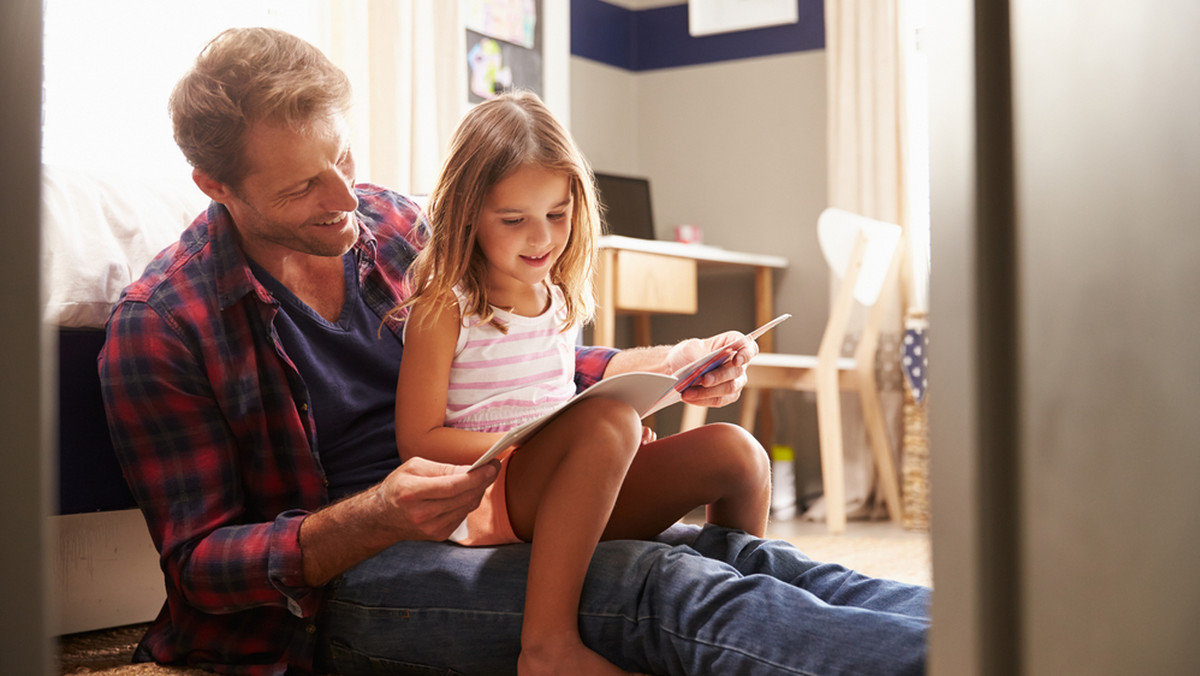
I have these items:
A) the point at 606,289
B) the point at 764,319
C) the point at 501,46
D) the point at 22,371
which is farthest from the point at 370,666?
the point at 764,319

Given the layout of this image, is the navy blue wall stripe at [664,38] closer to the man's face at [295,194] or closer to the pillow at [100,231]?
the pillow at [100,231]

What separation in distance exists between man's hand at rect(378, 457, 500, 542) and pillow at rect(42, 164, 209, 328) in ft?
1.70

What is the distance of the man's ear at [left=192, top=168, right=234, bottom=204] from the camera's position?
1128 mm

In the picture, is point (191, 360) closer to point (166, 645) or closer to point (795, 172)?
point (166, 645)

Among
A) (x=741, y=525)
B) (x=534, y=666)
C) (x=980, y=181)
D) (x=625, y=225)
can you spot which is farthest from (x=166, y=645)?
(x=625, y=225)

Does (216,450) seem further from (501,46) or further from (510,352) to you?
(501,46)

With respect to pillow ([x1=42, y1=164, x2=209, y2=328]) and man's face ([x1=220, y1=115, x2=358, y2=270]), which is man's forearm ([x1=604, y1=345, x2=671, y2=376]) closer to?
man's face ([x1=220, y1=115, x2=358, y2=270])

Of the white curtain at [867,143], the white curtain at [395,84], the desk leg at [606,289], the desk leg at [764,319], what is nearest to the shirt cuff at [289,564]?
the white curtain at [395,84]

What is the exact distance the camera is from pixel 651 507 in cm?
111

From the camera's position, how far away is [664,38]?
12.7 ft

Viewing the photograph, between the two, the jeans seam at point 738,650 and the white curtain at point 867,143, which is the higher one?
the white curtain at point 867,143

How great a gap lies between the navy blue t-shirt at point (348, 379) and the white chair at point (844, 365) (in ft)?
5.23

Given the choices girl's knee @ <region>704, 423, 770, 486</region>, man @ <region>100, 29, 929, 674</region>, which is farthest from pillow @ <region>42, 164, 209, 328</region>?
girl's knee @ <region>704, 423, 770, 486</region>

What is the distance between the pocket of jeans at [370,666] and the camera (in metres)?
1.02
